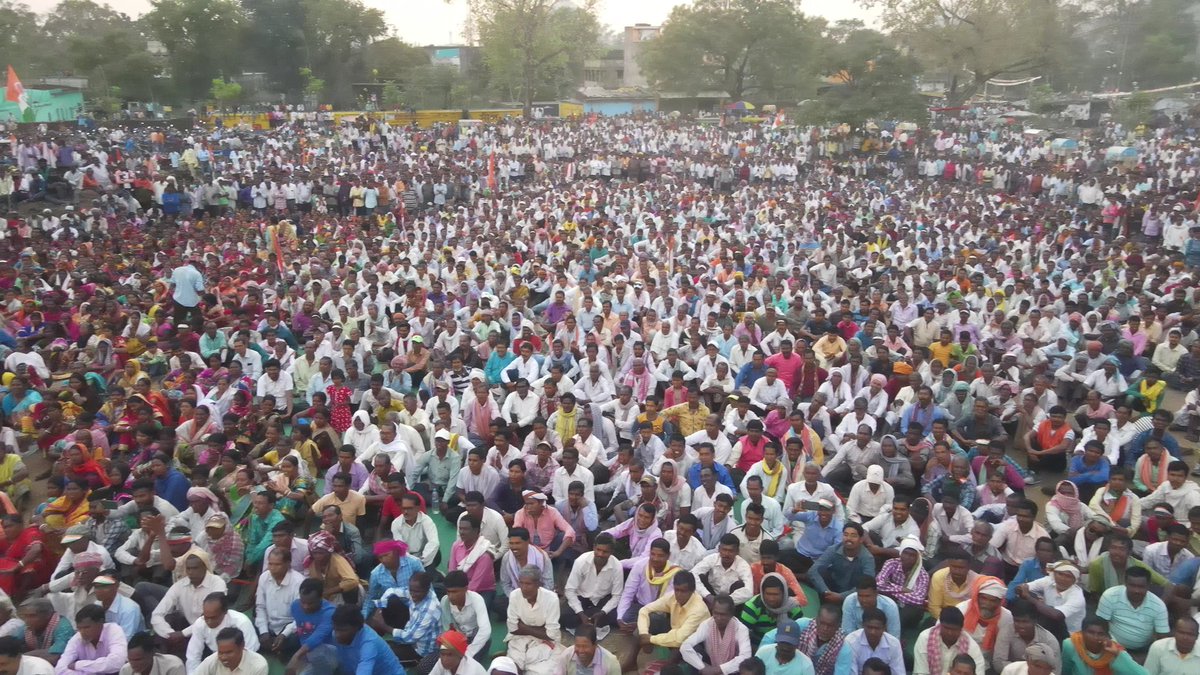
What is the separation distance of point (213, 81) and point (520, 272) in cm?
3383

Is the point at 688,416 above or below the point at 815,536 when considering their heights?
above

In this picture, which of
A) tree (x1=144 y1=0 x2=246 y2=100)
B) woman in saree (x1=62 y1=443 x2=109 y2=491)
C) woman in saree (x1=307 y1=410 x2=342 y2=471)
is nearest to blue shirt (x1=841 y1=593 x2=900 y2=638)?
woman in saree (x1=307 y1=410 x2=342 y2=471)

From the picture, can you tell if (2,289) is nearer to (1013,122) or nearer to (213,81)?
(213,81)

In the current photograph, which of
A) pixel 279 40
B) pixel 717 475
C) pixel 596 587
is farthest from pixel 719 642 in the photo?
pixel 279 40

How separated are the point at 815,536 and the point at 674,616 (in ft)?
4.68

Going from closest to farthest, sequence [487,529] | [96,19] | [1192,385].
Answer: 1. [487,529]
2. [1192,385]
3. [96,19]

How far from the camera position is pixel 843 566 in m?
5.62

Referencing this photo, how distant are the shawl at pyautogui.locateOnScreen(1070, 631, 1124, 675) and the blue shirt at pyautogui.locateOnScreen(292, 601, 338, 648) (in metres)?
4.01

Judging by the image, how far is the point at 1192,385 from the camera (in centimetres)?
943

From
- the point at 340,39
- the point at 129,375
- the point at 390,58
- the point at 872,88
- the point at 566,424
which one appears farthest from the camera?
the point at 390,58

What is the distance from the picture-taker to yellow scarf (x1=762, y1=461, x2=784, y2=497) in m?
6.47

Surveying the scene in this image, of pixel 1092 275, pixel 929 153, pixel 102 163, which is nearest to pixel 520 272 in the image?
pixel 1092 275

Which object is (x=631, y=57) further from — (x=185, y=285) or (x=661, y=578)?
(x=661, y=578)

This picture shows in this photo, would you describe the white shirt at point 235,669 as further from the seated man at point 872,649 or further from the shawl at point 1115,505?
the shawl at point 1115,505
